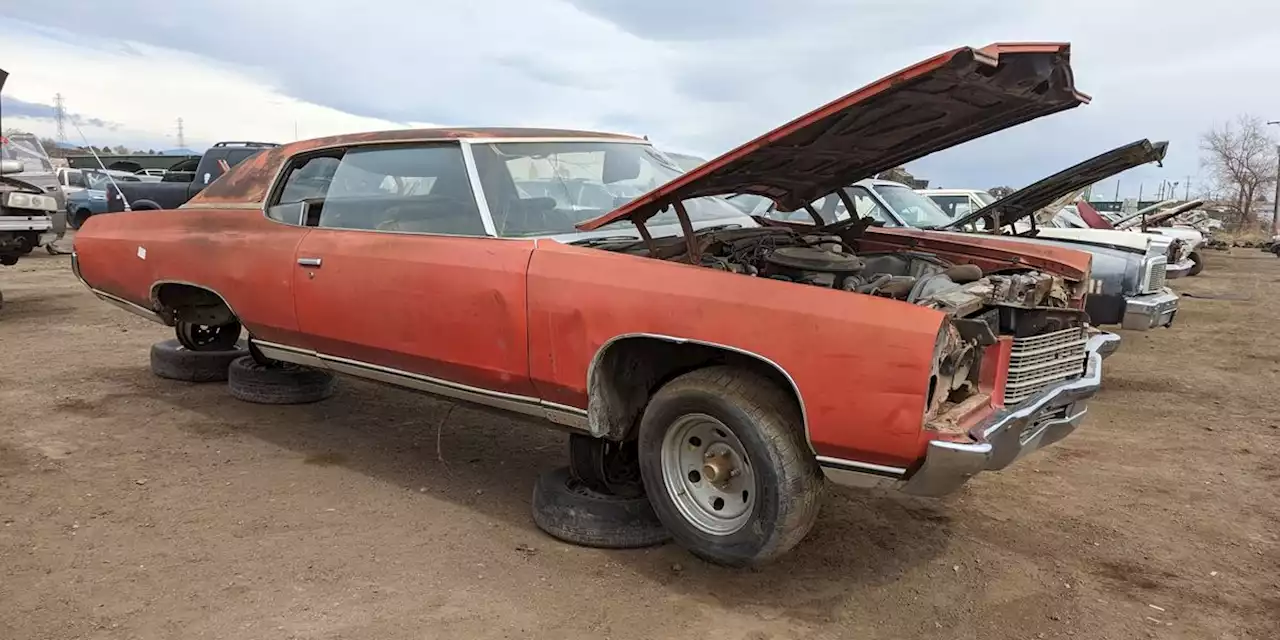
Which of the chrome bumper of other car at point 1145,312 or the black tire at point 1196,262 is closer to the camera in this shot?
the chrome bumper of other car at point 1145,312

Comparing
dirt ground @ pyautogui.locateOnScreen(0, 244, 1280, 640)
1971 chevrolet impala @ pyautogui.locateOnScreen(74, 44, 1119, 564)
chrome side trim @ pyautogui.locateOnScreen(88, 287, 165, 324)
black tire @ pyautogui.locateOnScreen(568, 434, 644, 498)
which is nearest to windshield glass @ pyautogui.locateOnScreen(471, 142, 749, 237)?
1971 chevrolet impala @ pyautogui.locateOnScreen(74, 44, 1119, 564)

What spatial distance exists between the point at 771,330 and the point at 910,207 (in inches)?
246

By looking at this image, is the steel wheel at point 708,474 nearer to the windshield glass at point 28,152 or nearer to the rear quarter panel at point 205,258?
the rear quarter panel at point 205,258

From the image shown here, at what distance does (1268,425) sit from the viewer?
555 centimetres

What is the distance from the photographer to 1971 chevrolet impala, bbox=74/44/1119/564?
277 cm

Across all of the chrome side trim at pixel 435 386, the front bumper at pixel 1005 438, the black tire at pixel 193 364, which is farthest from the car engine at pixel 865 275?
the black tire at pixel 193 364

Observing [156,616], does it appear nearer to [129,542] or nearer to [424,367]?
[129,542]

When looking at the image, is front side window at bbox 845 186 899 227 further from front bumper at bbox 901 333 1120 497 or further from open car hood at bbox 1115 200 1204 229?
open car hood at bbox 1115 200 1204 229

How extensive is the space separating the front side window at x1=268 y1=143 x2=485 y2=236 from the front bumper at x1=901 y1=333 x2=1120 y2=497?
201cm

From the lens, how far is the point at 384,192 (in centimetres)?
422

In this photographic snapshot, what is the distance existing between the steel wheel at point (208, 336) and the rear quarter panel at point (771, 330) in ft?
12.1

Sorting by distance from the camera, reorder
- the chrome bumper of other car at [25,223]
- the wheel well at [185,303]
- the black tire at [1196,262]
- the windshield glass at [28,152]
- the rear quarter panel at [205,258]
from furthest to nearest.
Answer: the black tire at [1196,262]
the windshield glass at [28,152]
the chrome bumper of other car at [25,223]
the wheel well at [185,303]
the rear quarter panel at [205,258]

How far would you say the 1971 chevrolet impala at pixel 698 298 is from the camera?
2770mm

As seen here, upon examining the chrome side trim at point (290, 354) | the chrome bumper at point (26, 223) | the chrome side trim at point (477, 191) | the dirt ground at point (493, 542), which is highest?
the chrome side trim at point (477, 191)
